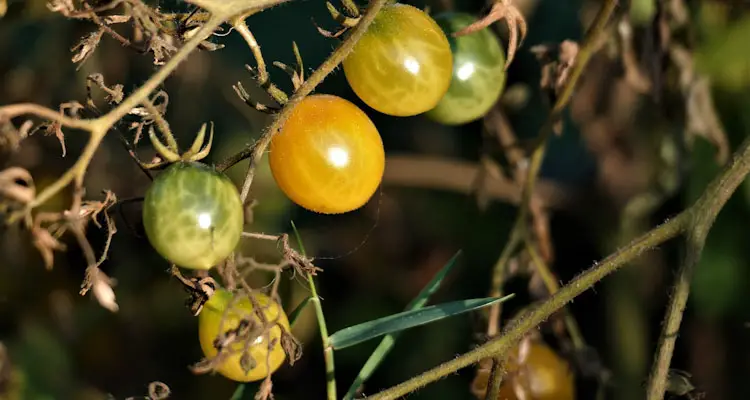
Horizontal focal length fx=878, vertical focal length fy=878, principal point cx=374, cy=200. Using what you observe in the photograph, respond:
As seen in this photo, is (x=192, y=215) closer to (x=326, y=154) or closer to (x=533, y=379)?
(x=326, y=154)

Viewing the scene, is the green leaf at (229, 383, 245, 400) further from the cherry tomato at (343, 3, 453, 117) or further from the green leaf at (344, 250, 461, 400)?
the cherry tomato at (343, 3, 453, 117)

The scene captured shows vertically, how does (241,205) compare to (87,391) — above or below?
above

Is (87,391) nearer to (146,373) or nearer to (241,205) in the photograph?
(146,373)

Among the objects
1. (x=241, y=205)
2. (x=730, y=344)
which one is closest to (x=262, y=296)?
(x=241, y=205)

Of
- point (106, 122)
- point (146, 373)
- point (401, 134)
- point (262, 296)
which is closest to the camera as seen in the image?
point (106, 122)

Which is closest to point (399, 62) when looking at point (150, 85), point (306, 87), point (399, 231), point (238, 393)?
point (306, 87)

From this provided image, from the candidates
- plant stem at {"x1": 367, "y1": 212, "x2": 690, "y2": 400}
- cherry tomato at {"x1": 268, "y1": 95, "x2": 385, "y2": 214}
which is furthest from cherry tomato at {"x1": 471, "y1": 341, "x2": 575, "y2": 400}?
cherry tomato at {"x1": 268, "y1": 95, "x2": 385, "y2": 214}

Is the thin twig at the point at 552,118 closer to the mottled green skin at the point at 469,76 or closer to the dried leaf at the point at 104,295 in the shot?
the mottled green skin at the point at 469,76
